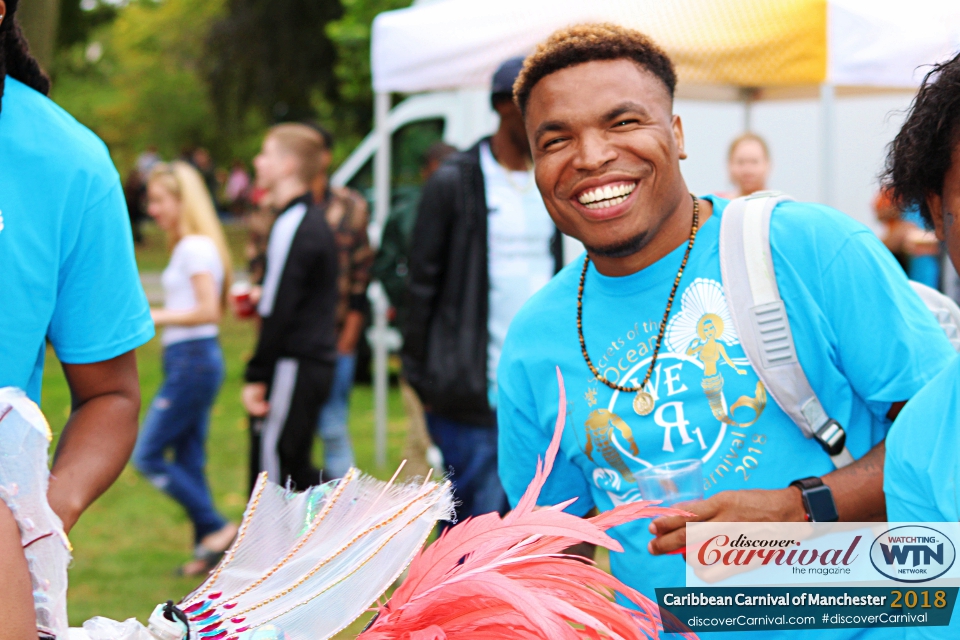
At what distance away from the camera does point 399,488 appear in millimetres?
1623

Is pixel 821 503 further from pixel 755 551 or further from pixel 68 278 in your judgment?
Answer: pixel 68 278

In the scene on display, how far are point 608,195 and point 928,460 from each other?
0.75 metres

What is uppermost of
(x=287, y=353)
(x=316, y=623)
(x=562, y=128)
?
(x=562, y=128)

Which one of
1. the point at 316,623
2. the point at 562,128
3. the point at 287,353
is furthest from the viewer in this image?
the point at 287,353

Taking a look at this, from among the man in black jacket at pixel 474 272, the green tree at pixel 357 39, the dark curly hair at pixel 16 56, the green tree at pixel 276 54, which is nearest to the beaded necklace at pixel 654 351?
the dark curly hair at pixel 16 56

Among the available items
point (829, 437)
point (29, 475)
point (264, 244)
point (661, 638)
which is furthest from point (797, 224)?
point (264, 244)

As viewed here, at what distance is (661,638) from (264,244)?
430 centimetres

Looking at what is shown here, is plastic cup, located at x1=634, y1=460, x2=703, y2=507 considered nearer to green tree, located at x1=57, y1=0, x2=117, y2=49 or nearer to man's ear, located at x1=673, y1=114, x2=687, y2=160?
man's ear, located at x1=673, y1=114, x2=687, y2=160

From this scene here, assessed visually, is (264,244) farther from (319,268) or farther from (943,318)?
(943,318)

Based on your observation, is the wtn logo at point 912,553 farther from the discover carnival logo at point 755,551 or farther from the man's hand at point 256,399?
the man's hand at point 256,399

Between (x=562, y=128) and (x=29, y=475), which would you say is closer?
(x=29, y=475)

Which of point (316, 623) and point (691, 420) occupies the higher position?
point (691, 420)

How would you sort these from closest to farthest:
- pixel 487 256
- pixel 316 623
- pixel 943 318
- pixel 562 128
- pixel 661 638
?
pixel 316 623 → pixel 661 638 → pixel 562 128 → pixel 943 318 → pixel 487 256

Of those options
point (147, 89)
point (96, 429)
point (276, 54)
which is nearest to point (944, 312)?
point (96, 429)
